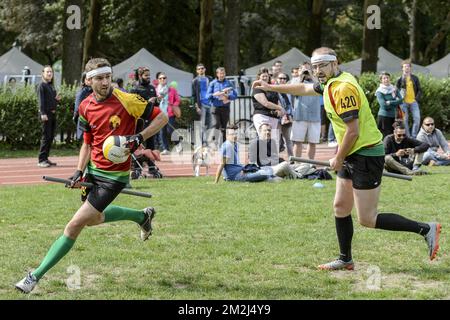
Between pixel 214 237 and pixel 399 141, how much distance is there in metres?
7.18

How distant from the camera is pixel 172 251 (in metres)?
8.53

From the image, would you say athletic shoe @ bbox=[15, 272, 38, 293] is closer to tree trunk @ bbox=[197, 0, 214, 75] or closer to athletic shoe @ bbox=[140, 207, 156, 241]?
athletic shoe @ bbox=[140, 207, 156, 241]

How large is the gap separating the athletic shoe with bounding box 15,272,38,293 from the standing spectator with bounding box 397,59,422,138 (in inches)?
575

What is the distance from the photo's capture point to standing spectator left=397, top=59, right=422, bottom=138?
20.6 m

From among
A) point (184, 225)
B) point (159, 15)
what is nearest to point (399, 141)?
point (184, 225)

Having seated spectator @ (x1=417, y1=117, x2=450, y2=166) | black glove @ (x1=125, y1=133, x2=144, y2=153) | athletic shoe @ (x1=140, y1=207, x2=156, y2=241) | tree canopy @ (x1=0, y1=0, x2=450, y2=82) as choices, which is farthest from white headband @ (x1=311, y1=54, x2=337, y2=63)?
tree canopy @ (x1=0, y1=0, x2=450, y2=82)

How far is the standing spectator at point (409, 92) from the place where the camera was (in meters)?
20.6

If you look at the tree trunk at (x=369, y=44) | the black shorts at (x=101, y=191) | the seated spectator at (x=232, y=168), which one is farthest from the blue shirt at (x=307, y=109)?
the tree trunk at (x=369, y=44)

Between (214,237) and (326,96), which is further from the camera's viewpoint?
(214,237)

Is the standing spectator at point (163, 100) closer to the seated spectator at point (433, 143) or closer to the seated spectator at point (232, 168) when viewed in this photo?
the seated spectator at point (232, 168)

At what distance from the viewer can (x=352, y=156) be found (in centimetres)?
749

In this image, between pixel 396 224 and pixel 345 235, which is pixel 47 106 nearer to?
pixel 345 235

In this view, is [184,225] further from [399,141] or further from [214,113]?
[214,113]

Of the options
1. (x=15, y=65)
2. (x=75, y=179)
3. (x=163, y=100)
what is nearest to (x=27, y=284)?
(x=75, y=179)
